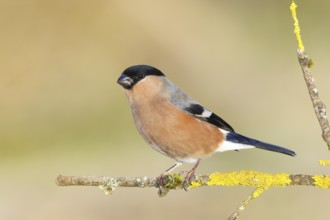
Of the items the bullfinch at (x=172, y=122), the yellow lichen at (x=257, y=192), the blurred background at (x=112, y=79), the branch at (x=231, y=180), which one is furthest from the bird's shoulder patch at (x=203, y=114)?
the blurred background at (x=112, y=79)

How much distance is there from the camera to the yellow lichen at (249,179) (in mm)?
1546

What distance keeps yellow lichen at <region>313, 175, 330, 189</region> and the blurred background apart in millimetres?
4133

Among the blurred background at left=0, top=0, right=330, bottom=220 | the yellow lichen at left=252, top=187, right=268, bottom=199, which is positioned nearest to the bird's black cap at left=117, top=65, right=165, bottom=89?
the yellow lichen at left=252, top=187, right=268, bottom=199

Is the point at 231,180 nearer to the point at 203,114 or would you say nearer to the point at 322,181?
the point at 322,181

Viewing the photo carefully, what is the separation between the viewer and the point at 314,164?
5.25 m

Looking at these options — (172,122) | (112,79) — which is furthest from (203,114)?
(112,79)

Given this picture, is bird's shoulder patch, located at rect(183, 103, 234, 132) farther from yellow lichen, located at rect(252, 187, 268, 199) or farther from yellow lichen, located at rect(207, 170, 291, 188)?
yellow lichen, located at rect(252, 187, 268, 199)

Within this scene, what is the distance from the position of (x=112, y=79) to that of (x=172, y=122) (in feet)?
15.3

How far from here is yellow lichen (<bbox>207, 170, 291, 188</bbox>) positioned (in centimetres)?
155

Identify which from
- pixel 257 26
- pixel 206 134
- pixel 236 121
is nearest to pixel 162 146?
pixel 206 134

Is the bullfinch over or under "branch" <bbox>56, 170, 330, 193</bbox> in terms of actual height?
A: under

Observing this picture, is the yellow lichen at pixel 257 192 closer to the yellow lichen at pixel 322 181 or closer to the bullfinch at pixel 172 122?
the yellow lichen at pixel 322 181

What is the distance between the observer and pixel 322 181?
1.49 metres

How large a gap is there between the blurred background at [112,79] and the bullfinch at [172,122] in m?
3.30
